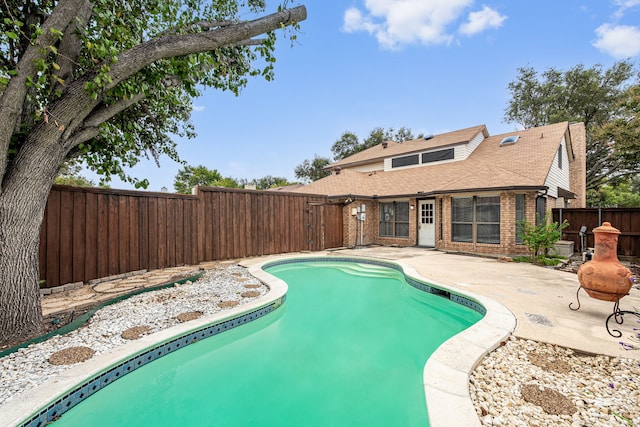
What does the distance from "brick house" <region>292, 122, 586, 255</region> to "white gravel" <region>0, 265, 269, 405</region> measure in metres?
7.25

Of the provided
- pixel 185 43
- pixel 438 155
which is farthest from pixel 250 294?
pixel 438 155

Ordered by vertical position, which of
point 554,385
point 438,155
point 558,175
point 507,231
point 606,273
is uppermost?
point 438,155

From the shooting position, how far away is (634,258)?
912 centimetres

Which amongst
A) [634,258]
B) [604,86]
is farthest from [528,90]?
[634,258]

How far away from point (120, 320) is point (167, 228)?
160 inches

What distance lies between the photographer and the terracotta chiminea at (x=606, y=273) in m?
3.48

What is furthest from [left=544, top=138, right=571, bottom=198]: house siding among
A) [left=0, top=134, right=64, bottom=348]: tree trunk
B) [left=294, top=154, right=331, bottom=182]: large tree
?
[left=294, top=154, right=331, bottom=182]: large tree

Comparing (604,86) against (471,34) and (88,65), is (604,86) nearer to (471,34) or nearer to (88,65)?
(471,34)

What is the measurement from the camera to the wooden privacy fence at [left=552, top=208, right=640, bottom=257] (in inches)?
362

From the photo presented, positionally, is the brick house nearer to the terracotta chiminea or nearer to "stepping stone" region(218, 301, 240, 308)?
the terracotta chiminea

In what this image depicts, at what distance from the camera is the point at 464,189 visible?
400 inches

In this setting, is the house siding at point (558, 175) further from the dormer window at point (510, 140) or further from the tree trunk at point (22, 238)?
the tree trunk at point (22, 238)

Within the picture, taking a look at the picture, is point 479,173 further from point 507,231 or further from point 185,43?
point 185,43

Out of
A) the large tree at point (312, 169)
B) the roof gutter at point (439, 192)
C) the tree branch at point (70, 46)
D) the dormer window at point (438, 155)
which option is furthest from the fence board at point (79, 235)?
the large tree at point (312, 169)
